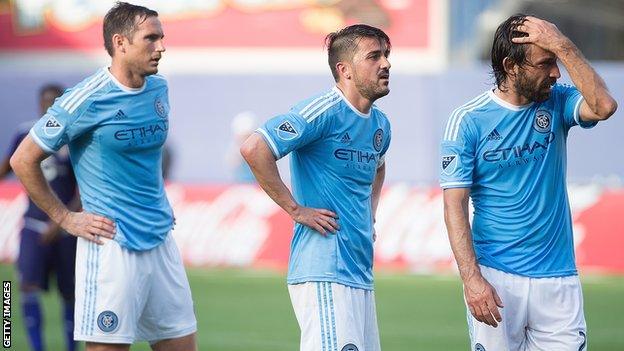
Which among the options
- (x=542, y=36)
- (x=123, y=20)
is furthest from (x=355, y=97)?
(x=123, y=20)

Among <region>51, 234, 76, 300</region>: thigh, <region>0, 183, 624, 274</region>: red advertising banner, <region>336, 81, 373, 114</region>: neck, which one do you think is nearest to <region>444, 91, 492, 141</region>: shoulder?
<region>336, 81, 373, 114</region>: neck

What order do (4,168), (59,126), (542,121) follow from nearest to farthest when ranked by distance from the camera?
(542,121) → (59,126) → (4,168)

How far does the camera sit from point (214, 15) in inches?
1011

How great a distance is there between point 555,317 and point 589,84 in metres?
1.16

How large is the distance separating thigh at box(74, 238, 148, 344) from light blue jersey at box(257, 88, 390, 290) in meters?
1.07

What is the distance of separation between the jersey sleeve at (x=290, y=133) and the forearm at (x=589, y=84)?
1.30 m

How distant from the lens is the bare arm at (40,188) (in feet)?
24.1

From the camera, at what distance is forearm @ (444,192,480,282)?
20.8 ft

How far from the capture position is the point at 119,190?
292 inches

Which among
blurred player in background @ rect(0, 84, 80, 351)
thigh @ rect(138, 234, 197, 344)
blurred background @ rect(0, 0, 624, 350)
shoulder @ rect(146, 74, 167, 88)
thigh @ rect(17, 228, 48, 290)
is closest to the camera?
thigh @ rect(138, 234, 197, 344)

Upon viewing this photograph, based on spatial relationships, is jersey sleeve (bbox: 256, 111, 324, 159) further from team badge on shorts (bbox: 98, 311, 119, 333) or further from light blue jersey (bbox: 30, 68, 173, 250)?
team badge on shorts (bbox: 98, 311, 119, 333)

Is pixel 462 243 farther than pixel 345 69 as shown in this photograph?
No

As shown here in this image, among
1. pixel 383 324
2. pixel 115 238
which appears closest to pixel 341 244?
pixel 115 238

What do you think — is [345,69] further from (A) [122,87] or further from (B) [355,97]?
(A) [122,87]
